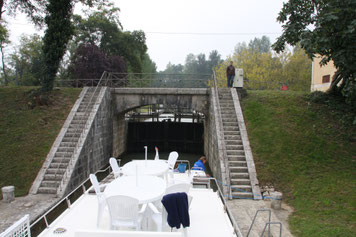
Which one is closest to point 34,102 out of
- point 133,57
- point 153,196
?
point 153,196

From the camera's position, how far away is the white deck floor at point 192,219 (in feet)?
16.1

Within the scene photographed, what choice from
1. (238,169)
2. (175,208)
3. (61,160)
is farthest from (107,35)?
(175,208)

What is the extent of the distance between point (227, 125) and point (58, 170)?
7358mm

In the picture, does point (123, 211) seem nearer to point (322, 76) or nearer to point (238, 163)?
point (238, 163)

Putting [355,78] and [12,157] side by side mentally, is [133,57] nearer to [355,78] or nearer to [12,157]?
[12,157]

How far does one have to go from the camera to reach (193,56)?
360 ft

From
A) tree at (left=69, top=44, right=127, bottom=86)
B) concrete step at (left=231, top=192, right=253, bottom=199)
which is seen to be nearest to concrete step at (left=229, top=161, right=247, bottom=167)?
concrete step at (left=231, top=192, right=253, bottom=199)

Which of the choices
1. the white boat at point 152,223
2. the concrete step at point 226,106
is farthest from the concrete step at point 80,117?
Result: the concrete step at point 226,106

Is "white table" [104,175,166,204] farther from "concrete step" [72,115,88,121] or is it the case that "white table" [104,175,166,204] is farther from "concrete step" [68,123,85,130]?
"concrete step" [72,115,88,121]

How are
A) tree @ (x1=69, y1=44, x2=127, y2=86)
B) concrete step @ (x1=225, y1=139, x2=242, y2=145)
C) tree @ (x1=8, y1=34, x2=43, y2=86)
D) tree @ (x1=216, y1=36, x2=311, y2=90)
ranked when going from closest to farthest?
concrete step @ (x1=225, y1=139, x2=242, y2=145) → tree @ (x1=69, y1=44, x2=127, y2=86) → tree @ (x1=216, y1=36, x2=311, y2=90) → tree @ (x1=8, y1=34, x2=43, y2=86)

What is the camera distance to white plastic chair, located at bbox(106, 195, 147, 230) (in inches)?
165

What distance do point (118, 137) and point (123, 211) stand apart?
12.7 m

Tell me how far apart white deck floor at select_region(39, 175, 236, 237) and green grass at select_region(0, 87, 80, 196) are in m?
3.89

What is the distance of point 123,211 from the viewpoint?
4.29m
